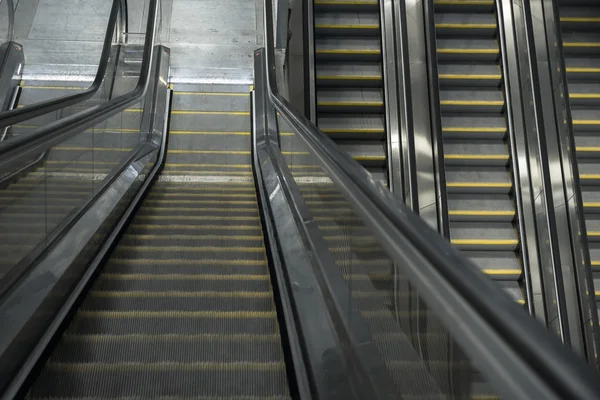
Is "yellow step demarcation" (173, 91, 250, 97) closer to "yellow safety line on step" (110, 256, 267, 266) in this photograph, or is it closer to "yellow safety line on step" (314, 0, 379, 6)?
"yellow safety line on step" (314, 0, 379, 6)

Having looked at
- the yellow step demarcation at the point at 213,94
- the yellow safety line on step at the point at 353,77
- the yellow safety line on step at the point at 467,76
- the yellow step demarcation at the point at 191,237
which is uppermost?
the yellow step demarcation at the point at 213,94

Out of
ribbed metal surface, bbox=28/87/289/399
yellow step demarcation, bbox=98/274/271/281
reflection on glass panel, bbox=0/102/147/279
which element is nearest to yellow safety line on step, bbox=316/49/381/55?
ribbed metal surface, bbox=28/87/289/399

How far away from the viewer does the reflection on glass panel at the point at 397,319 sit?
133 cm

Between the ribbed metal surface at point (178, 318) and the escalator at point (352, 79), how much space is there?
8.30 ft

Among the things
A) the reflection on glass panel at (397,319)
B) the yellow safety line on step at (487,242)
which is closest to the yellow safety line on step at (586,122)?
the yellow safety line on step at (487,242)

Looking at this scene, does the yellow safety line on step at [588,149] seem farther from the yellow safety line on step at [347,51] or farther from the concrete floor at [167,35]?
the concrete floor at [167,35]

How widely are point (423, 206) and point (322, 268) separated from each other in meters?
4.19

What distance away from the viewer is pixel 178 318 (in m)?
3.21

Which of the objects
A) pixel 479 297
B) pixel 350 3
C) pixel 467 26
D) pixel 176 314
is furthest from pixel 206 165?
pixel 479 297

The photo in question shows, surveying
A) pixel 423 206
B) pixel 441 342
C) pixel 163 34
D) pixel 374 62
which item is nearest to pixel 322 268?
pixel 441 342

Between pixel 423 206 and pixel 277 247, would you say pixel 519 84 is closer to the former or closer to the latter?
pixel 423 206

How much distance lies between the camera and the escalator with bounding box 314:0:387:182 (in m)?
7.91

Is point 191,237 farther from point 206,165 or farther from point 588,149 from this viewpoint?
point 588,149

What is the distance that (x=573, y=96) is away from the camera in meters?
7.36
